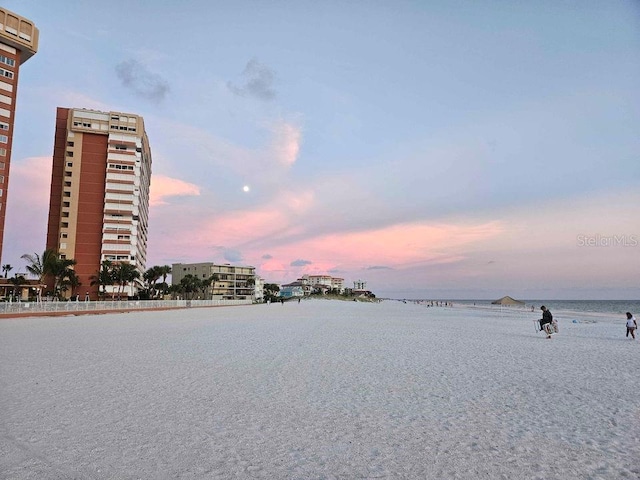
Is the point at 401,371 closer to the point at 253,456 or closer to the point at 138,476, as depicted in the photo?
the point at 253,456

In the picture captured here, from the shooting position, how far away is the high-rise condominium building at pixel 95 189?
79562 millimetres

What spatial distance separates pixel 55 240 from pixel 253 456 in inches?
3545

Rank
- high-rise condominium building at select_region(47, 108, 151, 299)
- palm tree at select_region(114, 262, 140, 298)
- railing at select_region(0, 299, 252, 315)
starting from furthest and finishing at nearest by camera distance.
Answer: high-rise condominium building at select_region(47, 108, 151, 299) → palm tree at select_region(114, 262, 140, 298) → railing at select_region(0, 299, 252, 315)

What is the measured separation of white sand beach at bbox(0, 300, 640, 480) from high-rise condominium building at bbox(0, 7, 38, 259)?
59.8 meters

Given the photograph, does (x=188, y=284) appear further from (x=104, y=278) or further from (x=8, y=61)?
(x=8, y=61)

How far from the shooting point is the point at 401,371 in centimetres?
1127

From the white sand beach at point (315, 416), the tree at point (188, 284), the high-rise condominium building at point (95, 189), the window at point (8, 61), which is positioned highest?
the window at point (8, 61)

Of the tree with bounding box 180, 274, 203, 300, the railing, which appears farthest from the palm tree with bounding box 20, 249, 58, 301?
the tree with bounding box 180, 274, 203, 300

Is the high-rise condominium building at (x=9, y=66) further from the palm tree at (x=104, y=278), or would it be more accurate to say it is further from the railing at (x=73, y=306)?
the railing at (x=73, y=306)

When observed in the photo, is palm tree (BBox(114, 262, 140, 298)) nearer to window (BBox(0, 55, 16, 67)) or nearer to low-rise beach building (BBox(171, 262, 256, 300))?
window (BBox(0, 55, 16, 67))

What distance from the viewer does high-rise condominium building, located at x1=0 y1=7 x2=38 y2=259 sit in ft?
199

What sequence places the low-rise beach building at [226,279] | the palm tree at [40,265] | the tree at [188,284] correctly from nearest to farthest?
the palm tree at [40,265] < the tree at [188,284] < the low-rise beach building at [226,279]

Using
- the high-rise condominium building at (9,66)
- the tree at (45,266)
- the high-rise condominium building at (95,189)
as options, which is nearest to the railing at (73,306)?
the tree at (45,266)

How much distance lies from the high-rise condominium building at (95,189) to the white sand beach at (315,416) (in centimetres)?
7332
